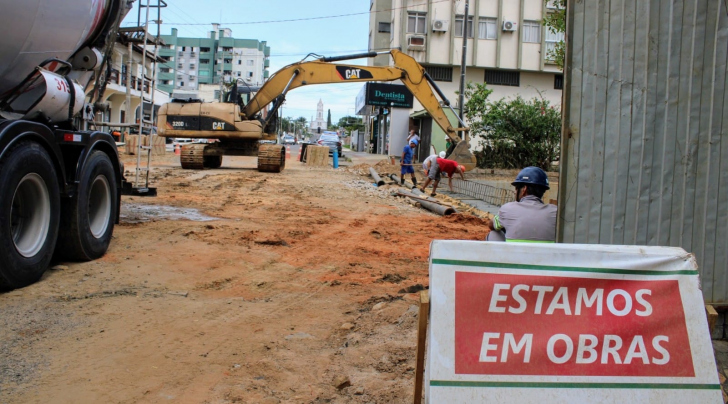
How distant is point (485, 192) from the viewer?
17.7 m

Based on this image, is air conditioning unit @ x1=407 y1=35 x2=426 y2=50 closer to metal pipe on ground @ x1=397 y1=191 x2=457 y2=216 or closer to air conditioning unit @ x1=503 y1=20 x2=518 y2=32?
air conditioning unit @ x1=503 y1=20 x2=518 y2=32

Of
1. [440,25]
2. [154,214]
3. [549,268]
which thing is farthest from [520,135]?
[549,268]

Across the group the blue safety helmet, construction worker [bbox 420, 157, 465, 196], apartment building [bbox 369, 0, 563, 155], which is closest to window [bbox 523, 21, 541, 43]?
apartment building [bbox 369, 0, 563, 155]

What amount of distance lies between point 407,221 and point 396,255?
3.49 meters

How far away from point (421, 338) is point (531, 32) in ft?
128

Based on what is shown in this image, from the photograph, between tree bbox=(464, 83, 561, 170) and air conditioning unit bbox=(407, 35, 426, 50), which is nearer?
tree bbox=(464, 83, 561, 170)

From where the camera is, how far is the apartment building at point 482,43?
3841 cm

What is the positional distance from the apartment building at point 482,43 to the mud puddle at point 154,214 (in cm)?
2784

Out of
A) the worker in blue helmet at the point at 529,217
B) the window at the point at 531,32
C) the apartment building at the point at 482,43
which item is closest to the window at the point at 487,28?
the apartment building at the point at 482,43

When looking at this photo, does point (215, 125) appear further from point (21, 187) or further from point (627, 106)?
point (627, 106)

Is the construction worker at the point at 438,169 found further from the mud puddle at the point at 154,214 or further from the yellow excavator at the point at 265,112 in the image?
the mud puddle at the point at 154,214

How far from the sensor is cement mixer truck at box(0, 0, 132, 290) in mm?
5434

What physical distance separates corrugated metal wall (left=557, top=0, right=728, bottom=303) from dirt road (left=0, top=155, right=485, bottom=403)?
163cm

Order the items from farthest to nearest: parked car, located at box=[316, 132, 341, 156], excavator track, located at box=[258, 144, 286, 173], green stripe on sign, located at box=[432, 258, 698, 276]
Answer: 1. parked car, located at box=[316, 132, 341, 156]
2. excavator track, located at box=[258, 144, 286, 173]
3. green stripe on sign, located at box=[432, 258, 698, 276]
